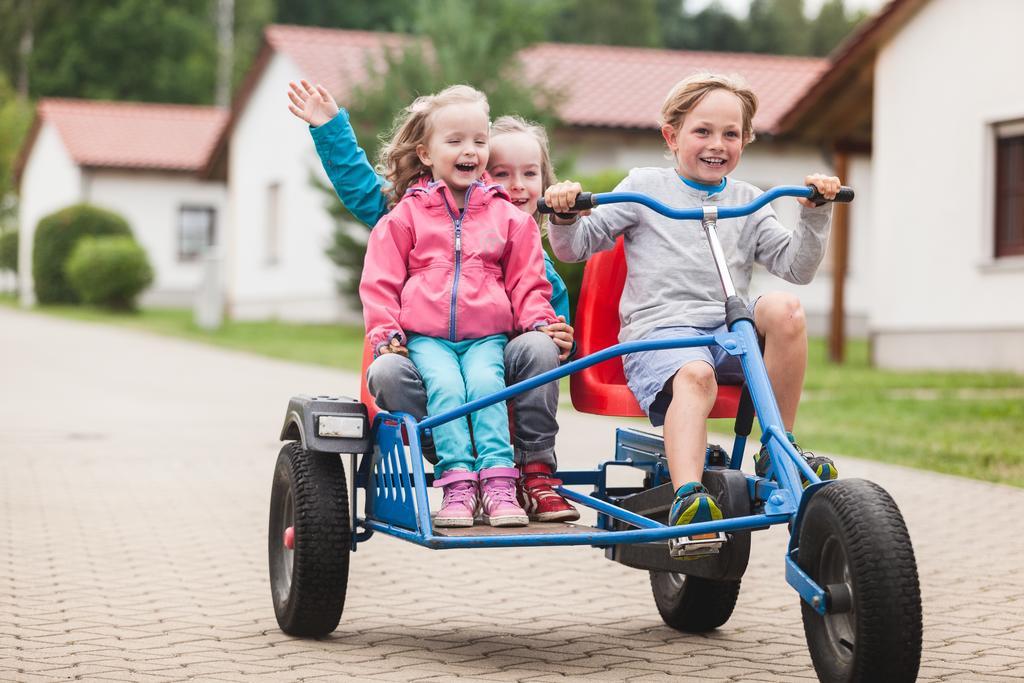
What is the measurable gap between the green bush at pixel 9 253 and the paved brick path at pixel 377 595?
128 feet

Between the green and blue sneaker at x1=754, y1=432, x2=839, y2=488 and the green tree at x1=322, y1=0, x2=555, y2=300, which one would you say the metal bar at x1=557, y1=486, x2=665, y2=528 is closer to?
the green and blue sneaker at x1=754, y1=432, x2=839, y2=488

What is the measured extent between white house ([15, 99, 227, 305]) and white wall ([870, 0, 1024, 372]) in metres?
25.3

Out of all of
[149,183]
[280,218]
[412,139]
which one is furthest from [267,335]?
[412,139]

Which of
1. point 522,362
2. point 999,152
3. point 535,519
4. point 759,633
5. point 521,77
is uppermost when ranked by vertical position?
point 521,77

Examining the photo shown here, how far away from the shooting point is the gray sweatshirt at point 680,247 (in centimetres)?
476

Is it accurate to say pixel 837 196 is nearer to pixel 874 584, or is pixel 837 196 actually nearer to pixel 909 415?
pixel 874 584

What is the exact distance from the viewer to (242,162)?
111 ft

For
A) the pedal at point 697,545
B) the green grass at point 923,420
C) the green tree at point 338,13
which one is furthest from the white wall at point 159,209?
the pedal at point 697,545

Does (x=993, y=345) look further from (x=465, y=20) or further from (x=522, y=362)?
(x=522, y=362)

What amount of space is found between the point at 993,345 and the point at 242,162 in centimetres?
1998

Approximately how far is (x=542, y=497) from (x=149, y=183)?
128 ft

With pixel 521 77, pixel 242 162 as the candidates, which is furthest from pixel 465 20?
pixel 242 162

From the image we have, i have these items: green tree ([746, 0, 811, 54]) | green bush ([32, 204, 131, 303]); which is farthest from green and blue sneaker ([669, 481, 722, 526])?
green tree ([746, 0, 811, 54])

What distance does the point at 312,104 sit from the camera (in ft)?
17.1
